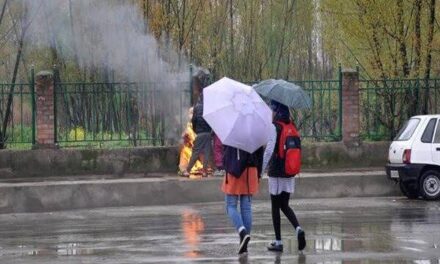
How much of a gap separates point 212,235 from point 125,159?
7.60 m

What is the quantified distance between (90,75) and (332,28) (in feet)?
22.2

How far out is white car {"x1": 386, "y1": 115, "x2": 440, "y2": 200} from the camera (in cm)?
2006

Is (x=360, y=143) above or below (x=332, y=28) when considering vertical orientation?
below

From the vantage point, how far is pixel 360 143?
75.5 ft

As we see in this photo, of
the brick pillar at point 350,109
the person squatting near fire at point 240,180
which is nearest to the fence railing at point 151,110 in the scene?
the brick pillar at point 350,109

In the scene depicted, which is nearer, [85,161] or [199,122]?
[199,122]

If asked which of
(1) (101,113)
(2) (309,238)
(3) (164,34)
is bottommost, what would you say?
(2) (309,238)

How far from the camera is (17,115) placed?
876 inches

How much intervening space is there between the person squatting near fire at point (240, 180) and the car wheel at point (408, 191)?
28.1 feet

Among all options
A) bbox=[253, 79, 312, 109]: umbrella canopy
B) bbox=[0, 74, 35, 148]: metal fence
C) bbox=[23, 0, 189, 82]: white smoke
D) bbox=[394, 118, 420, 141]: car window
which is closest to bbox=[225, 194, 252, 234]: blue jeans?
bbox=[253, 79, 312, 109]: umbrella canopy


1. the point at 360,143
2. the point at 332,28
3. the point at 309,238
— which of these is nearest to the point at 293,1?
the point at 332,28

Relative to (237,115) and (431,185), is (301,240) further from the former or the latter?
(431,185)

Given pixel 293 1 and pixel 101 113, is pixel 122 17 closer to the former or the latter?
pixel 101 113

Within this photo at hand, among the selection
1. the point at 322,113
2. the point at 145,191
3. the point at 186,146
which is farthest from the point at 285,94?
the point at 322,113
